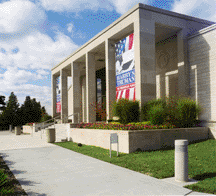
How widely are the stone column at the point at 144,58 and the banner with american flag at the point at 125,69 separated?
0.87 meters

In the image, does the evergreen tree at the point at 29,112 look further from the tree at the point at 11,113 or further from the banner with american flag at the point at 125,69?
the banner with american flag at the point at 125,69

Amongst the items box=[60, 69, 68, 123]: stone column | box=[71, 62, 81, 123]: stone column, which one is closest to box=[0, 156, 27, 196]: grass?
box=[71, 62, 81, 123]: stone column

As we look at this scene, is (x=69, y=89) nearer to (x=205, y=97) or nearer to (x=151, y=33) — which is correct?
(x=151, y=33)

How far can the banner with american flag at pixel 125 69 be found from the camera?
1712 centimetres

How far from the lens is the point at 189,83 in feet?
57.0

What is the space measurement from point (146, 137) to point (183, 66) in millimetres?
8846

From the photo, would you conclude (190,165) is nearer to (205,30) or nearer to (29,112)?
→ (205,30)

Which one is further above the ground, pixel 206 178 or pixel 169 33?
pixel 169 33

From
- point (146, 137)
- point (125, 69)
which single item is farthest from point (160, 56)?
point (146, 137)

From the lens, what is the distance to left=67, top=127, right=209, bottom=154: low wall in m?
10.4

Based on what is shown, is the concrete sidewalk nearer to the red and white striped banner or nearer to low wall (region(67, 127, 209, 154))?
low wall (region(67, 127, 209, 154))

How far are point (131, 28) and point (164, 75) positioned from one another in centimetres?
510

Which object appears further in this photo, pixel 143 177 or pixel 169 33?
pixel 169 33

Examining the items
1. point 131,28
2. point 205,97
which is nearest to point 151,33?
point 131,28
